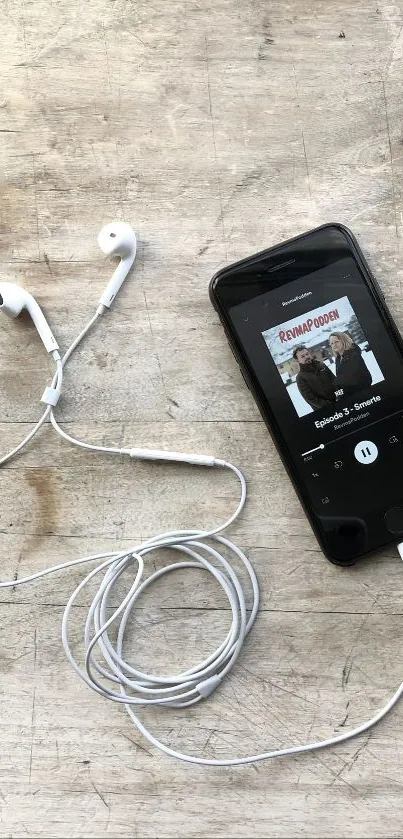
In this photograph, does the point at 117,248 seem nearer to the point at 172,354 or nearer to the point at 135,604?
the point at 172,354

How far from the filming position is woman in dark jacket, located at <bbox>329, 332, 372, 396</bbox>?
2.70 ft

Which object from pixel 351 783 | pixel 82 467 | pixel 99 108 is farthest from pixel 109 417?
pixel 351 783

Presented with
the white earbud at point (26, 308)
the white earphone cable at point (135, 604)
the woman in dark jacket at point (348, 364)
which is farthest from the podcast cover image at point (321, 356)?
the white earbud at point (26, 308)

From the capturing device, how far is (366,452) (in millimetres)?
823

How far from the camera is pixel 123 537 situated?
840 millimetres

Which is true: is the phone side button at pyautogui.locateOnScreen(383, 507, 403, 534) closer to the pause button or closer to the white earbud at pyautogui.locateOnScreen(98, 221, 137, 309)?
the pause button

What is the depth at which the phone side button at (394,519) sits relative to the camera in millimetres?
817

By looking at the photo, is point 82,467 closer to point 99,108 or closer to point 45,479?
point 45,479

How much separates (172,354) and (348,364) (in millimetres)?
181

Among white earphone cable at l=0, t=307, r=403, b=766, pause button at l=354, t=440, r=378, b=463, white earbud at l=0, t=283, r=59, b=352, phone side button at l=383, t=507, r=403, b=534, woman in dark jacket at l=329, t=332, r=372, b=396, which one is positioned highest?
woman in dark jacket at l=329, t=332, r=372, b=396

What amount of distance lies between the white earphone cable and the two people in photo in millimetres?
109

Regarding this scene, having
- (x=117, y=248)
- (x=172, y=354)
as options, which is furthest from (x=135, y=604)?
(x=117, y=248)

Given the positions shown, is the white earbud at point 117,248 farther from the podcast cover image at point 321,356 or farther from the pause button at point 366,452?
the pause button at point 366,452

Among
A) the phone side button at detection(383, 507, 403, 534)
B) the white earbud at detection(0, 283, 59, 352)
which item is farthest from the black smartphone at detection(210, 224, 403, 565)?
the white earbud at detection(0, 283, 59, 352)
